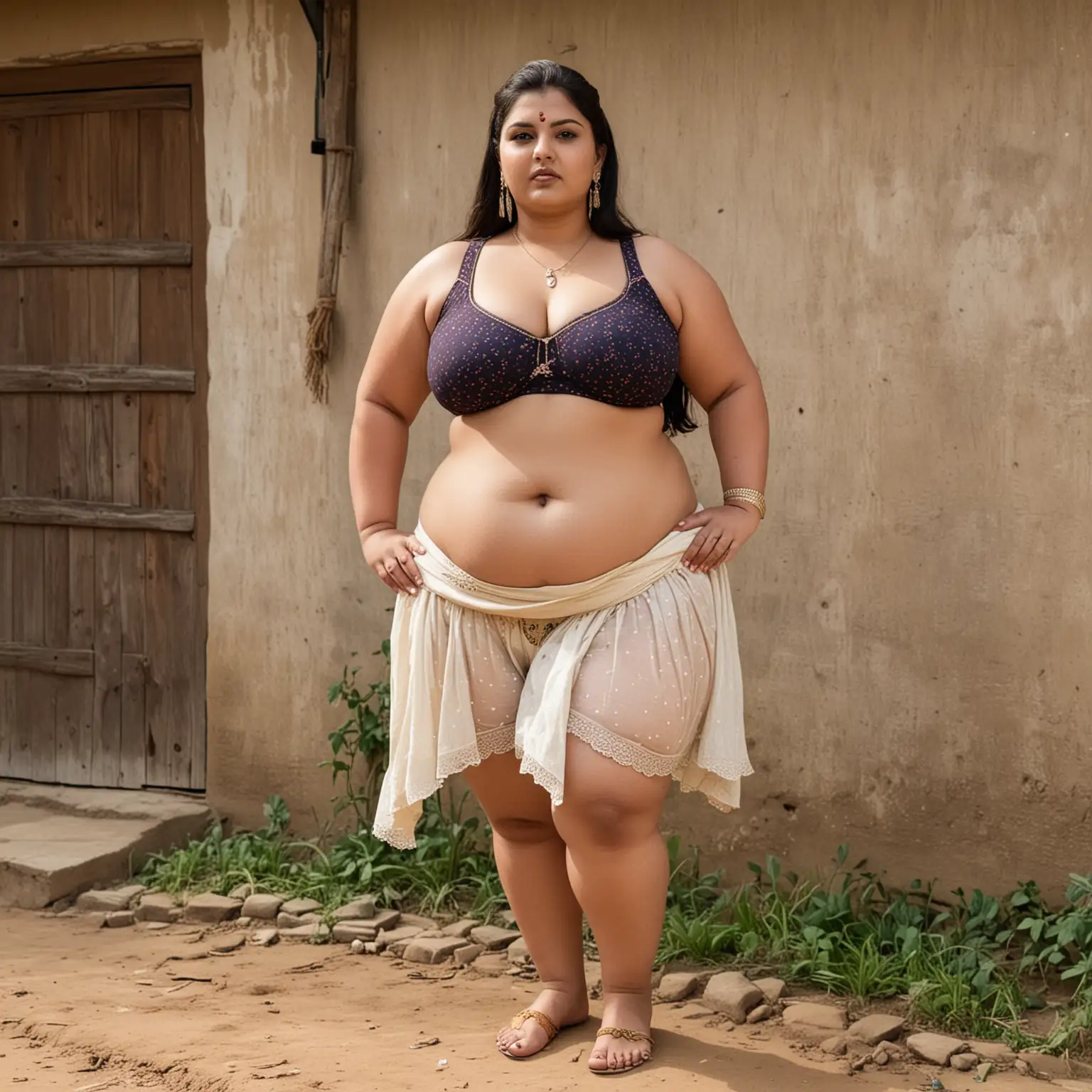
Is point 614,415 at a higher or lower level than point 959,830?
higher

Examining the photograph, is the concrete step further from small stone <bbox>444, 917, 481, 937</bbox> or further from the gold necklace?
the gold necklace

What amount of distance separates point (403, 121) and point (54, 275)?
1594 mm

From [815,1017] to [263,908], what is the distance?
1881mm

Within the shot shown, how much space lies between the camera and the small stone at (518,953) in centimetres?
457

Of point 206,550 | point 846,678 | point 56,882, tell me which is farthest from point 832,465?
point 56,882

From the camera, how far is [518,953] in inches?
181

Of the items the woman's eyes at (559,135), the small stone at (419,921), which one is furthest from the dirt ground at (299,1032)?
the woman's eyes at (559,135)

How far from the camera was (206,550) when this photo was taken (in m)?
5.74

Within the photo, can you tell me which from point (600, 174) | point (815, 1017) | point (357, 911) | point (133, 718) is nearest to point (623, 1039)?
point (815, 1017)

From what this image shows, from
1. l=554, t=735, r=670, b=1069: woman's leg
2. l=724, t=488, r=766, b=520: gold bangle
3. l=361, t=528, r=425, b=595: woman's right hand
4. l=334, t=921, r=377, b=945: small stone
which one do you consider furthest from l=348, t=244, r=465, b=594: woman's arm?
l=334, t=921, r=377, b=945: small stone

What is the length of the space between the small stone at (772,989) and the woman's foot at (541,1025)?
56 centimetres

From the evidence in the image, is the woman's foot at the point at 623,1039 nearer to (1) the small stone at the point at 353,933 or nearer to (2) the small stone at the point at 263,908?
(1) the small stone at the point at 353,933

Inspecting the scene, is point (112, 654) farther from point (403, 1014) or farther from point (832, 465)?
point (832, 465)

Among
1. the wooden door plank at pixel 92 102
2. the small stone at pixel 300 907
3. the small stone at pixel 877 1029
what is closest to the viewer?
the small stone at pixel 877 1029
